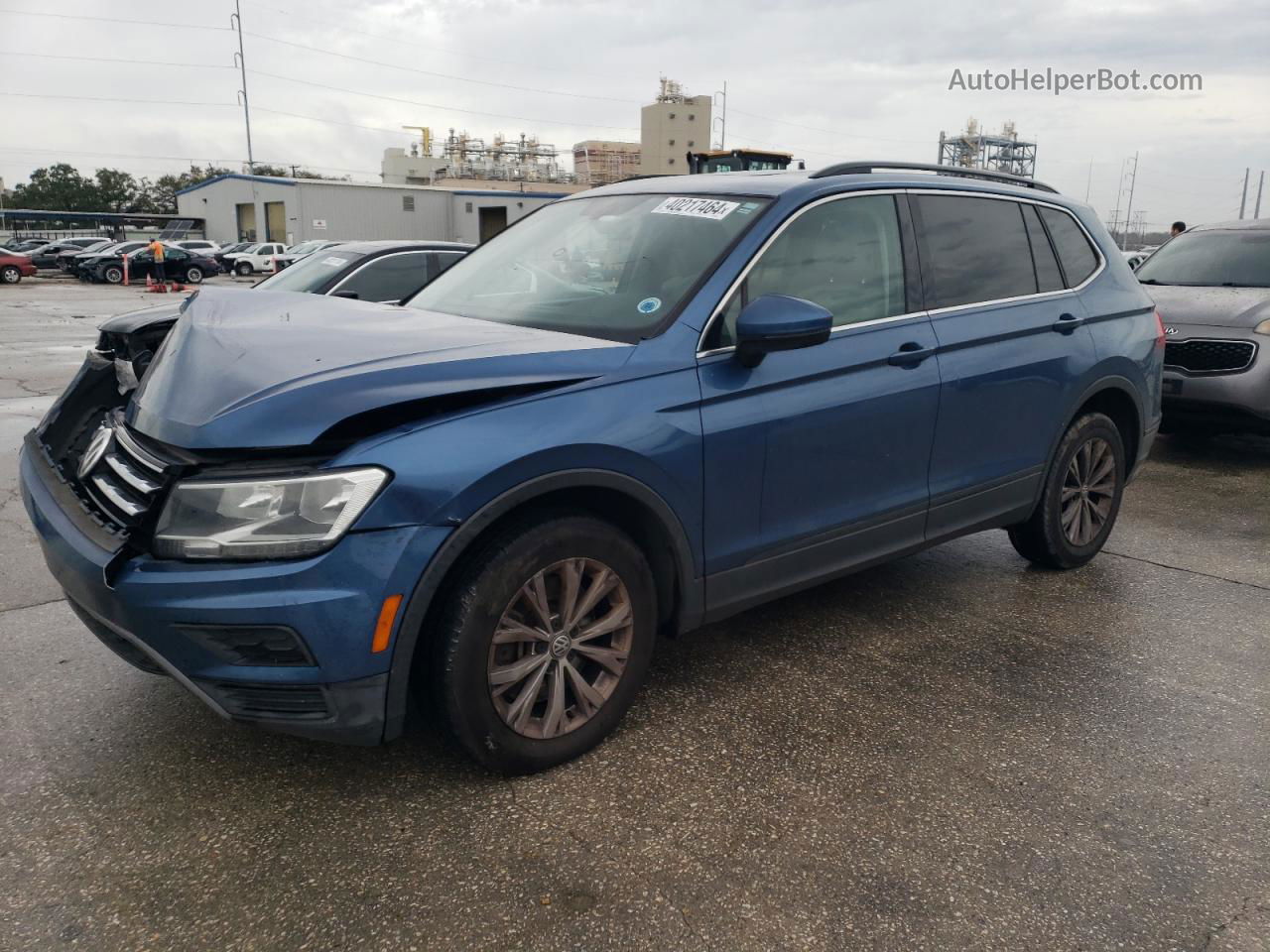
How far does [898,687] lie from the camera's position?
3.45 meters

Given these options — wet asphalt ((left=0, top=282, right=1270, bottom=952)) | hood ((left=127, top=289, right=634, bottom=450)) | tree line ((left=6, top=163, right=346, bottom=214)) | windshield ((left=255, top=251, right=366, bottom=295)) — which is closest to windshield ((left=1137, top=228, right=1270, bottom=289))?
wet asphalt ((left=0, top=282, right=1270, bottom=952))

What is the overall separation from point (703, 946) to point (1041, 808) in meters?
1.15

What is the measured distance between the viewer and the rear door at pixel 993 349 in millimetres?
3756

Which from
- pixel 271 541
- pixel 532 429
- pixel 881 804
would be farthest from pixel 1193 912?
pixel 271 541

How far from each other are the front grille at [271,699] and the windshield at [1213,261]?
7.95 metres

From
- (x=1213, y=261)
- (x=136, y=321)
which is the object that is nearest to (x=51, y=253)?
(x=136, y=321)

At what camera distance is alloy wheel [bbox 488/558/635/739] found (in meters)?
2.63

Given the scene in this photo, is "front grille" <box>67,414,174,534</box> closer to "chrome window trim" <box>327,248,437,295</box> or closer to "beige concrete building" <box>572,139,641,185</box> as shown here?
"chrome window trim" <box>327,248,437,295</box>

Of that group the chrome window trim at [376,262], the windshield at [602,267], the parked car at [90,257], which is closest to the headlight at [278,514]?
the windshield at [602,267]

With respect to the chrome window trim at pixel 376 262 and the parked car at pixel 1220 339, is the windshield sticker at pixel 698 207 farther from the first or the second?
the parked car at pixel 1220 339

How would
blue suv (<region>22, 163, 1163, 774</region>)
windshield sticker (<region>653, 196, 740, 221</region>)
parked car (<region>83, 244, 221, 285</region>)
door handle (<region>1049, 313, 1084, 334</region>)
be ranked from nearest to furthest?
blue suv (<region>22, 163, 1163, 774</region>)
windshield sticker (<region>653, 196, 740, 221</region>)
door handle (<region>1049, 313, 1084, 334</region>)
parked car (<region>83, 244, 221, 285</region>)

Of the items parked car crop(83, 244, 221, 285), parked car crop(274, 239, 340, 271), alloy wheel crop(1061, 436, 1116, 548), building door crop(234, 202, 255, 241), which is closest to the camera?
alloy wheel crop(1061, 436, 1116, 548)

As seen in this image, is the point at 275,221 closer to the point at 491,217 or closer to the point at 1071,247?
the point at 491,217

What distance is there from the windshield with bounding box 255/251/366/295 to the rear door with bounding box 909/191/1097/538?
531cm
